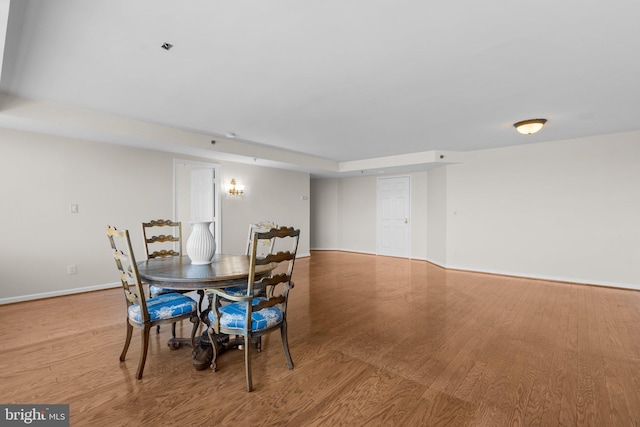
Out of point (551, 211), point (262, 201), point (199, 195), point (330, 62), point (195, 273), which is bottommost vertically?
point (195, 273)

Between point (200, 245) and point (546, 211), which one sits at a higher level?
point (546, 211)

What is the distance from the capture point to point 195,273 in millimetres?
2215

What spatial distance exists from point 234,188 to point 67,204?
276cm

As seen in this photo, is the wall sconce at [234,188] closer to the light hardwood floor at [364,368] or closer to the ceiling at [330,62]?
the ceiling at [330,62]

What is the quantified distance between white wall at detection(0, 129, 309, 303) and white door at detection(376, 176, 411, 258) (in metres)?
5.38

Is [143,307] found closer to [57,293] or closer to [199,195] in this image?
[57,293]

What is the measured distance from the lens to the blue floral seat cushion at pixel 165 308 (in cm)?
217

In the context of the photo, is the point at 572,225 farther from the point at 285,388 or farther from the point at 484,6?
the point at 285,388

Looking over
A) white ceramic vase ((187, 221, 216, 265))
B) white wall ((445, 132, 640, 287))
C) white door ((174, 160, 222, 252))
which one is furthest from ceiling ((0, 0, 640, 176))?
white door ((174, 160, 222, 252))

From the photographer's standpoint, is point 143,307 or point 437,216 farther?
point 437,216

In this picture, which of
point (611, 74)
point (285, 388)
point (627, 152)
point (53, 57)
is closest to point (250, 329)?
point (285, 388)

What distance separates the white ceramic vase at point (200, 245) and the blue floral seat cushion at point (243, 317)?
1.79 feet

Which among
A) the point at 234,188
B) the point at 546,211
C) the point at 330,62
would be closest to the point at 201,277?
the point at 330,62

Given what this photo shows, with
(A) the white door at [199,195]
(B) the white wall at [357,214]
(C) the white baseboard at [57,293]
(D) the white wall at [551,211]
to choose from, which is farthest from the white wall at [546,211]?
(C) the white baseboard at [57,293]
